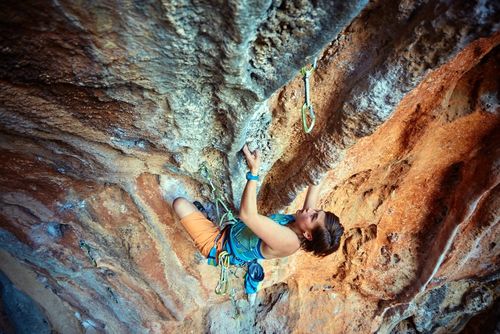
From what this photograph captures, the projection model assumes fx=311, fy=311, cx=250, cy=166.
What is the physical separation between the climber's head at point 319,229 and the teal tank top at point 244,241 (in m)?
0.15

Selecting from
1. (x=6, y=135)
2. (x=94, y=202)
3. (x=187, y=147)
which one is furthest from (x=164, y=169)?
(x=6, y=135)

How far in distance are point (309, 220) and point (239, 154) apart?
63cm

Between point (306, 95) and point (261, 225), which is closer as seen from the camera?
point (306, 95)

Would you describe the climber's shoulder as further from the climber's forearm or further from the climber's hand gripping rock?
the climber's hand gripping rock

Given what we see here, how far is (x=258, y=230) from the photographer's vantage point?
1.78 meters

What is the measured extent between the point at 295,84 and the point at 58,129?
4.43 feet

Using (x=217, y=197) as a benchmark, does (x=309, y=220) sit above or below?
above

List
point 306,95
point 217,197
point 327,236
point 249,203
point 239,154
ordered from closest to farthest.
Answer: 1. point 306,95
2. point 249,203
3. point 327,236
4. point 239,154
5. point 217,197

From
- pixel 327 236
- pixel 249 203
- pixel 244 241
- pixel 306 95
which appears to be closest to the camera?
pixel 306 95

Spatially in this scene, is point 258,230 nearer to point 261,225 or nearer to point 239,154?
point 261,225

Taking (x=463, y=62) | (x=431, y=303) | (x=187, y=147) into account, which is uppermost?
(x=463, y=62)

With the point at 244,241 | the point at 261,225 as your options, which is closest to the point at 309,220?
the point at 261,225

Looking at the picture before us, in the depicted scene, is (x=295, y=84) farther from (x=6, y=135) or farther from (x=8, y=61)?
(x=6, y=135)

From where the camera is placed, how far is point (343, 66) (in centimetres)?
174
